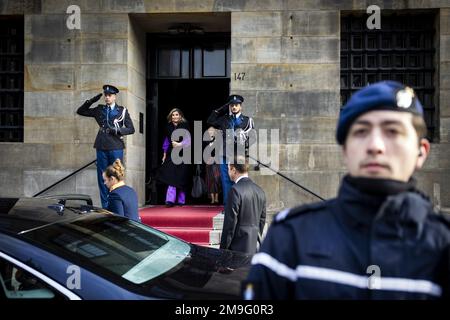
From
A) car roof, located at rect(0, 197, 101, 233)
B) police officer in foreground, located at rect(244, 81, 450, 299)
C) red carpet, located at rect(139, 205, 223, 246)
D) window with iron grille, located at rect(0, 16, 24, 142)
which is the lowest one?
red carpet, located at rect(139, 205, 223, 246)

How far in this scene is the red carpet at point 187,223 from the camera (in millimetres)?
7836

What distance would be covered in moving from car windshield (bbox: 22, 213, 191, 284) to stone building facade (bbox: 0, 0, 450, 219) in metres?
5.64

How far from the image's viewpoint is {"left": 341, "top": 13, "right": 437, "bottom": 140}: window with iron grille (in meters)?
9.50

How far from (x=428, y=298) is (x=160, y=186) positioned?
9686 mm

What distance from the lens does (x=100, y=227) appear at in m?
3.48

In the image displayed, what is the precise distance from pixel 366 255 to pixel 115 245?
2192 millimetres

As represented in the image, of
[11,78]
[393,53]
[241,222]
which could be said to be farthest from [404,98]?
[11,78]

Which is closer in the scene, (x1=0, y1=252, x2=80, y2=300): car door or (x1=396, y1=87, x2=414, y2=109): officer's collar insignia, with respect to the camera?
(x1=396, y1=87, x2=414, y2=109): officer's collar insignia

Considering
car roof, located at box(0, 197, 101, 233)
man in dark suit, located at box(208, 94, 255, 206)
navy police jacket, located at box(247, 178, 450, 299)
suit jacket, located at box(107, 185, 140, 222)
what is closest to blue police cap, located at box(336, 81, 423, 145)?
navy police jacket, located at box(247, 178, 450, 299)

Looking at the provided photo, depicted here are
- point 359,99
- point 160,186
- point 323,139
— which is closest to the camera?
point 359,99

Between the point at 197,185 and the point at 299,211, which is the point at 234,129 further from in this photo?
the point at 299,211

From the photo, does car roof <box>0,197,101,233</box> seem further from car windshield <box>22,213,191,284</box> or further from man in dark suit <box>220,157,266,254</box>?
man in dark suit <box>220,157,266,254</box>
